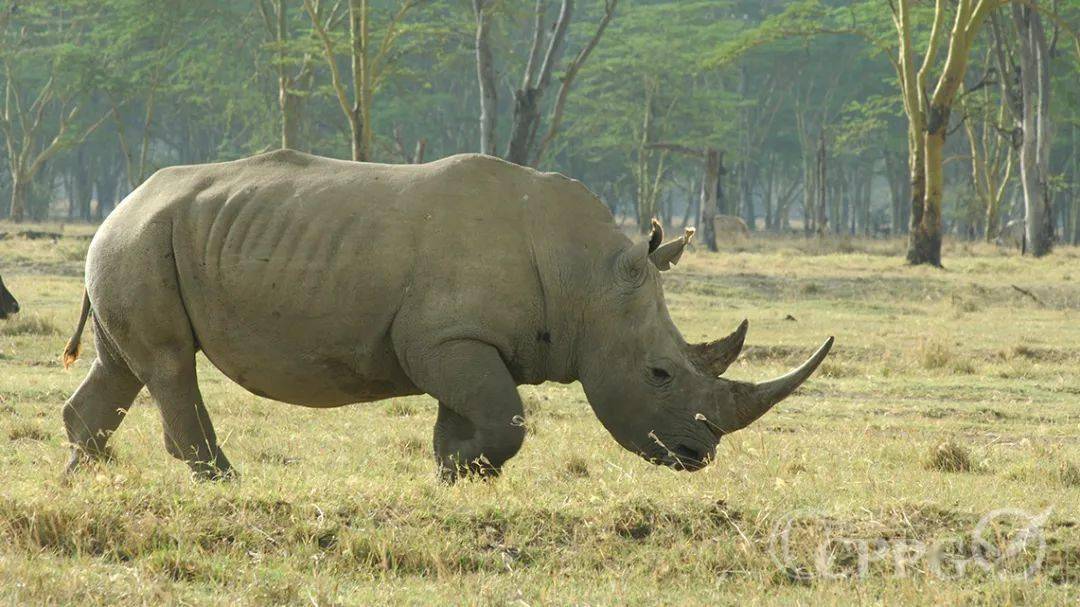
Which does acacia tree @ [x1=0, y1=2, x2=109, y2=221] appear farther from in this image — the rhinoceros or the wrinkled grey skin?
the rhinoceros

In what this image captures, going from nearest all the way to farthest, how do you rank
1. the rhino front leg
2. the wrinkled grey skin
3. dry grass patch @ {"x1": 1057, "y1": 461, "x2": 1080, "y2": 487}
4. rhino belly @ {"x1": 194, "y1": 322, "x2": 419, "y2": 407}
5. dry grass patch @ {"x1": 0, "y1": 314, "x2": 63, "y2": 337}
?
the rhino front leg
rhino belly @ {"x1": 194, "y1": 322, "x2": 419, "y2": 407}
dry grass patch @ {"x1": 1057, "y1": 461, "x2": 1080, "y2": 487}
dry grass patch @ {"x1": 0, "y1": 314, "x2": 63, "y2": 337}
the wrinkled grey skin

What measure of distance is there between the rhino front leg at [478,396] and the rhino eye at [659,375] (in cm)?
62

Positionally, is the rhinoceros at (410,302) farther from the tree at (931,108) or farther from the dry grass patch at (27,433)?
the tree at (931,108)

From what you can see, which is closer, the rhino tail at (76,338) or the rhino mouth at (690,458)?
the rhino mouth at (690,458)

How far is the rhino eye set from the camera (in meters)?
6.62

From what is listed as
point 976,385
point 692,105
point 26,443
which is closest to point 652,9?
point 692,105

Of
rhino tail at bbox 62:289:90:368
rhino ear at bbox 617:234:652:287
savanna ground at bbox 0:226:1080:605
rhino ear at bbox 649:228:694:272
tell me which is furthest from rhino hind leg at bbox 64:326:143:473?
rhino ear at bbox 649:228:694:272

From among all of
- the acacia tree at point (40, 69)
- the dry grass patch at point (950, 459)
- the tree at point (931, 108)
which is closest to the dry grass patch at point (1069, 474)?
Answer: the dry grass patch at point (950, 459)

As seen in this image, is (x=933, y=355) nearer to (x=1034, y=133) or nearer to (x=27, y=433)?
(x=27, y=433)

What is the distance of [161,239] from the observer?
21.9 feet

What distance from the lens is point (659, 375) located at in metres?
6.65

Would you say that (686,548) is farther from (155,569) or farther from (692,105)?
(692,105)

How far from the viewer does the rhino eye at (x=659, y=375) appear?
6.62 m

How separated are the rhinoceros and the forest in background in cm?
1772
